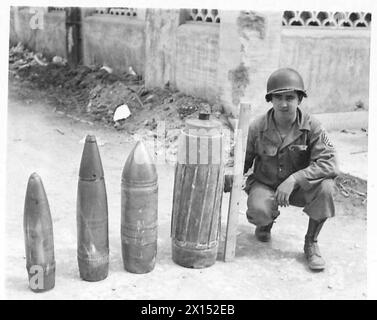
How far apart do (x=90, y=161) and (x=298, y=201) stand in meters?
1.62

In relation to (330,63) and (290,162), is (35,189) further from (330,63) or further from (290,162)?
(330,63)

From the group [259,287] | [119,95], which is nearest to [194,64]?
[119,95]

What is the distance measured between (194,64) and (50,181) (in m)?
2.90

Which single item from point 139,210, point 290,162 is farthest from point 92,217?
point 290,162

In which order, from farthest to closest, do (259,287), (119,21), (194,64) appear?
(119,21), (194,64), (259,287)

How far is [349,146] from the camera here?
21.1 ft

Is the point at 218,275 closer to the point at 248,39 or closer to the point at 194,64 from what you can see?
the point at 248,39

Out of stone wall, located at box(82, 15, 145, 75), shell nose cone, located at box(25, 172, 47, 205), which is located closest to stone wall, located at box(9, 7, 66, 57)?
stone wall, located at box(82, 15, 145, 75)

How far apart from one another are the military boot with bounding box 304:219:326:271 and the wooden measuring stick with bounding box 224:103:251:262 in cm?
57

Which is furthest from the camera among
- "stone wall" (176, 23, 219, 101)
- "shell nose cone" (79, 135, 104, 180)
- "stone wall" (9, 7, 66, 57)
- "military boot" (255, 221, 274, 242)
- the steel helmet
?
"stone wall" (9, 7, 66, 57)

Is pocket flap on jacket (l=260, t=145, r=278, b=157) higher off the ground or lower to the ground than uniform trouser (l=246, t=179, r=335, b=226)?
higher

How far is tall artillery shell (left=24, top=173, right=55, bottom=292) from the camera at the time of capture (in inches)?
121

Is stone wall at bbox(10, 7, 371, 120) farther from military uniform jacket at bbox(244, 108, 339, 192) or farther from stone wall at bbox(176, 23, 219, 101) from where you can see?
military uniform jacket at bbox(244, 108, 339, 192)

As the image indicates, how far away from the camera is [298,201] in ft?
12.6
